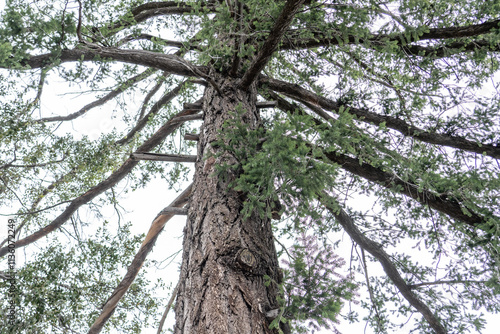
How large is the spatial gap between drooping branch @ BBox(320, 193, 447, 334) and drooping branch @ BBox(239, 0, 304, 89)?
5.58 ft

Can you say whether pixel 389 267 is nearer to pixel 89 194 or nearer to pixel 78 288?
pixel 78 288

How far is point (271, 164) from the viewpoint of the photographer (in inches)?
94.5

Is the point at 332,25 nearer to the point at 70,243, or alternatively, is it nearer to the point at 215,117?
the point at 215,117

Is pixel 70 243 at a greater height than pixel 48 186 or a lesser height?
lesser

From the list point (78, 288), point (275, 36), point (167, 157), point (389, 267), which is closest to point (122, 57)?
point (167, 157)

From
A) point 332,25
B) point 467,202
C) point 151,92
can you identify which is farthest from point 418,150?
point 151,92

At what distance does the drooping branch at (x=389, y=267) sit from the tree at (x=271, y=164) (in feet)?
0.06

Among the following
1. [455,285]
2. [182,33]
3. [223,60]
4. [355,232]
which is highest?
[182,33]

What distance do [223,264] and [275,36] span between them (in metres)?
1.72

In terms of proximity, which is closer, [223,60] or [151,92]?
[223,60]

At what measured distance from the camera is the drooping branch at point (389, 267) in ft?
13.3

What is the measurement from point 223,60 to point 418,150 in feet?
9.83

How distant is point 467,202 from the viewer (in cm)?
313

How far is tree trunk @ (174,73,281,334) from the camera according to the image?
7.11 feet
